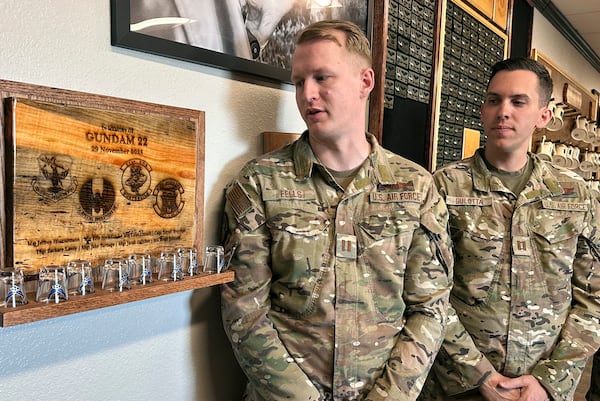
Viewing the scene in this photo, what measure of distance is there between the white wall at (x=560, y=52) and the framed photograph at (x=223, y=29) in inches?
100

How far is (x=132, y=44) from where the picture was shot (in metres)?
1.00

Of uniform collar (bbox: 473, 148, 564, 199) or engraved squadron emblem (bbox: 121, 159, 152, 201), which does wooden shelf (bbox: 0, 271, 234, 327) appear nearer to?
engraved squadron emblem (bbox: 121, 159, 152, 201)

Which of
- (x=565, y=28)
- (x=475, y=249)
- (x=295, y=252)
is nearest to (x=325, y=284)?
(x=295, y=252)

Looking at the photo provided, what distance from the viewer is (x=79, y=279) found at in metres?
0.88

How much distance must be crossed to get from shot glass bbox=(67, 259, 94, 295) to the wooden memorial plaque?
0.14 feet

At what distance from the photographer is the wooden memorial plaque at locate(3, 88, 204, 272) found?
0.85m

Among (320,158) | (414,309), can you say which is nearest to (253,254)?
(320,158)

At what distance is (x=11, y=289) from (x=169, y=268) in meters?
0.33

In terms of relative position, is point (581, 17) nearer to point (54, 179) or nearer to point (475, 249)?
point (475, 249)

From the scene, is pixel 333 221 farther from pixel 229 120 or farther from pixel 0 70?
pixel 0 70

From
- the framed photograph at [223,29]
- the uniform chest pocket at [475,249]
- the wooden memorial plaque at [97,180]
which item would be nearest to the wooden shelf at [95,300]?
the wooden memorial plaque at [97,180]

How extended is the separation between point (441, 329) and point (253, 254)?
1.90ft

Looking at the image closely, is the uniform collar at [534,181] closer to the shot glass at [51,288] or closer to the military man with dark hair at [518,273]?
the military man with dark hair at [518,273]

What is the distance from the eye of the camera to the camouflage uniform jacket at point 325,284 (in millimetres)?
1150
